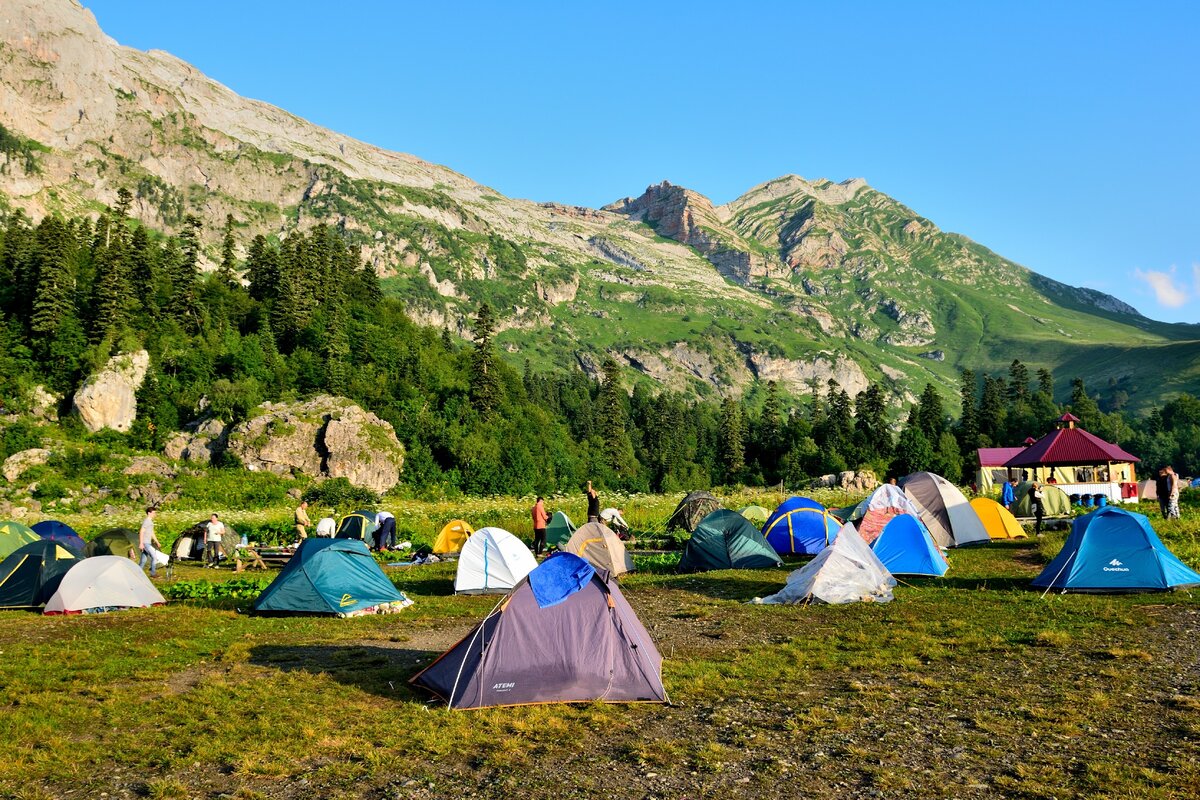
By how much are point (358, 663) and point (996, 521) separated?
27.6 metres

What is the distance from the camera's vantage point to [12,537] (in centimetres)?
2920

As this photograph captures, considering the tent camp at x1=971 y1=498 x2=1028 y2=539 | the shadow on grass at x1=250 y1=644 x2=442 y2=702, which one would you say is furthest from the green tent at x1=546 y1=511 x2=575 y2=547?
the shadow on grass at x1=250 y1=644 x2=442 y2=702

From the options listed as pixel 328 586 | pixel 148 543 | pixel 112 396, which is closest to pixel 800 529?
pixel 328 586

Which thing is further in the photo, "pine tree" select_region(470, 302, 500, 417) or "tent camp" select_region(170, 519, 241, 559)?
"pine tree" select_region(470, 302, 500, 417)

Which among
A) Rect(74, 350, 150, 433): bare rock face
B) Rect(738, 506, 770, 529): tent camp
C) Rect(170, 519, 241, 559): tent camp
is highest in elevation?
Rect(74, 350, 150, 433): bare rock face

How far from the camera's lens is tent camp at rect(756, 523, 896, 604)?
19.2m

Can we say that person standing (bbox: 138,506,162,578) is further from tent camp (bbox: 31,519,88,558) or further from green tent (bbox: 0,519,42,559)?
green tent (bbox: 0,519,42,559)

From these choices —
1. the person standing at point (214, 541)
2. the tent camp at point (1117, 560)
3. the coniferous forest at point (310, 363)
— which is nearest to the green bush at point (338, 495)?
the coniferous forest at point (310, 363)

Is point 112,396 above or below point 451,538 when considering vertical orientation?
above

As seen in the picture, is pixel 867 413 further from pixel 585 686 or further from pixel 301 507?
pixel 585 686

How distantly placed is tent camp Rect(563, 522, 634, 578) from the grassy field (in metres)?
7.39

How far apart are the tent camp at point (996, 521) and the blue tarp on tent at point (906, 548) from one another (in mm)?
10161

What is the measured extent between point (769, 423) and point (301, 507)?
109458mm

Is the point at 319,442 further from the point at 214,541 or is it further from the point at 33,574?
the point at 33,574
